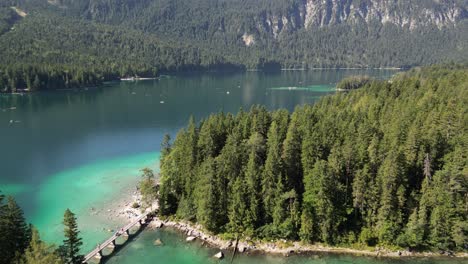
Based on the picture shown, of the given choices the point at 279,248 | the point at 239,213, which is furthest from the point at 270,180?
the point at 279,248

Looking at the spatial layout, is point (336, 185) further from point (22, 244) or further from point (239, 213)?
point (22, 244)

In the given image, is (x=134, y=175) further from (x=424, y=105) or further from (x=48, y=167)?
(x=424, y=105)

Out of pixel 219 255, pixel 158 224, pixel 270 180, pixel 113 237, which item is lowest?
pixel 219 255

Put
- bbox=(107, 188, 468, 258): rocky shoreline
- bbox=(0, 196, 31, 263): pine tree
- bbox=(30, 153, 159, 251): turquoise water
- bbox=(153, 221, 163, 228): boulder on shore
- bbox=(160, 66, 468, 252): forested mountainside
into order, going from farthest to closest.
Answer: bbox=(30, 153, 159, 251): turquoise water < bbox=(153, 221, 163, 228): boulder on shore < bbox=(107, 188, 468, 258): rocky shoreline < bbox=(160, 66, 468, 252): forested mountainside < bbox=(0, 196, 31, 263): pine tree

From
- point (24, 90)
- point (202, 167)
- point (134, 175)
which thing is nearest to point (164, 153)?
point (134, 175)

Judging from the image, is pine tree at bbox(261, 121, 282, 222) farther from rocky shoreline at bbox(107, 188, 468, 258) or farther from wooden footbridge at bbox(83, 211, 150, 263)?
wooden footbridge at bbox(83, 211, 150, 263)

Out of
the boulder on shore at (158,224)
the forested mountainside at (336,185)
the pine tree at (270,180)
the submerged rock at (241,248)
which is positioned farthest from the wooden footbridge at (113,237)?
the pine tree at (270,180)

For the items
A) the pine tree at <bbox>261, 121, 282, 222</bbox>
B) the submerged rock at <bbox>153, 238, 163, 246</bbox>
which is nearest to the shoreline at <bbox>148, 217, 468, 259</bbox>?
the submerged rock at <bbox>153, 238, 163, 246</bbox>
